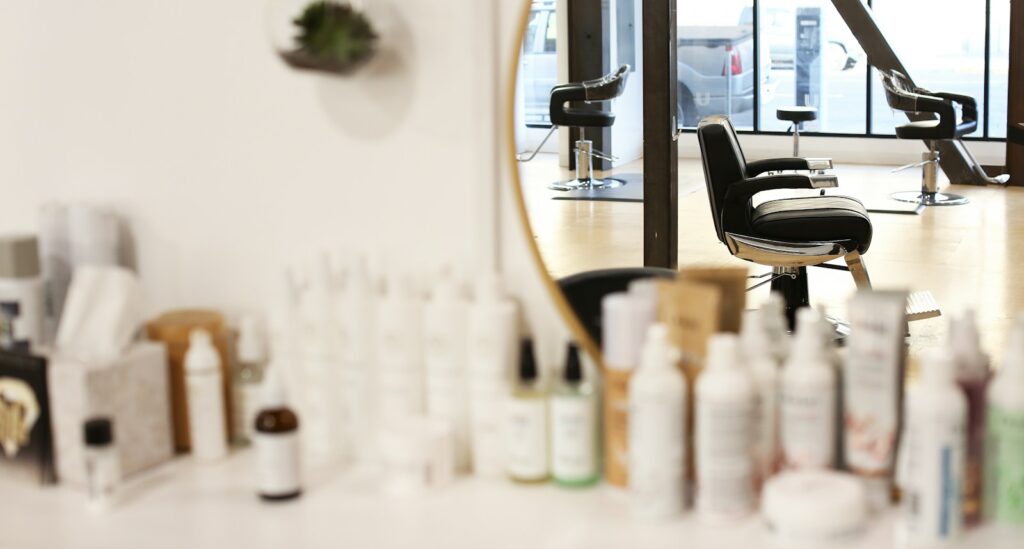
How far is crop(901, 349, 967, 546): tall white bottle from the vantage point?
1.08 metres

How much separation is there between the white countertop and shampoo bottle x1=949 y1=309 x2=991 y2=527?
31mm

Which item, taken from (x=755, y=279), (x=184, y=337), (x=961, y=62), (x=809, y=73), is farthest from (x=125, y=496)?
(x=809, y=73)

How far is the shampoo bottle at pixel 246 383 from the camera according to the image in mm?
1491

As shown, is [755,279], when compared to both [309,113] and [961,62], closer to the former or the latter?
[309,113]

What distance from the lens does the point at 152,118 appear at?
1635mm

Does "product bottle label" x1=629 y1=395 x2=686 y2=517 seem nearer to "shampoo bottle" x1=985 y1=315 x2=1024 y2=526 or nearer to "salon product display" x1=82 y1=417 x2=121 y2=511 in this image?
"shampoo bottle" x1=985 y1=315 x2=1024 y2=526

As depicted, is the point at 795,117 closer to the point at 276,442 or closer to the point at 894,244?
the point at 894,244

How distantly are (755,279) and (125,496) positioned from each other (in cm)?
91

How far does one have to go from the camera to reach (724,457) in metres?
1.18

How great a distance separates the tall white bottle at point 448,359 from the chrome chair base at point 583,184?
4.58 feet

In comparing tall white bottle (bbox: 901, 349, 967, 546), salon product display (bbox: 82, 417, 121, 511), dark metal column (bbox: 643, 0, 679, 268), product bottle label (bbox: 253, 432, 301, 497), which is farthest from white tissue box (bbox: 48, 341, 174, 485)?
dark metal column (bbox: 643, 0, 679, 268)

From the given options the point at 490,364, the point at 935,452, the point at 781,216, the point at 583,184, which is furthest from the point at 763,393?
the point at 583,184

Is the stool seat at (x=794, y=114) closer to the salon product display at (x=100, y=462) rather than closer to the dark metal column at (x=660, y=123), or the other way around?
the dark metal column at (x=660, y=123)

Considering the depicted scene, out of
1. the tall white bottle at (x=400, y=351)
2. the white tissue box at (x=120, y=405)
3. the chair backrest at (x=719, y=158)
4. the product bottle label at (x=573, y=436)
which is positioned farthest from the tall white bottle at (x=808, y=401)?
the chair backrest at (x=719, y=158)
